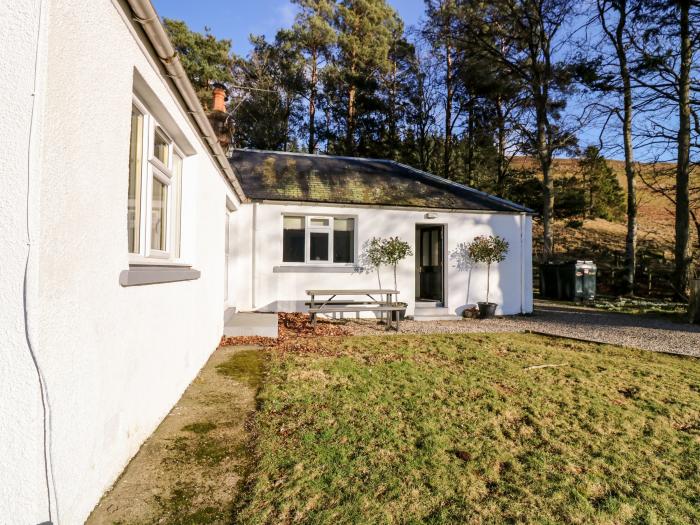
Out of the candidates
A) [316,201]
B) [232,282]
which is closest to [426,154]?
[316,201]

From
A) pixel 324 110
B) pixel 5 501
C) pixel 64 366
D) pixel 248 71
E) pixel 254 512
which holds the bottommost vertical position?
pixel 254 512

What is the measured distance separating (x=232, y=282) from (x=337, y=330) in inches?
117

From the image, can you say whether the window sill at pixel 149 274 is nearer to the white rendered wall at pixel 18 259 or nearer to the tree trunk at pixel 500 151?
the white rendered wall at pixel 18 259

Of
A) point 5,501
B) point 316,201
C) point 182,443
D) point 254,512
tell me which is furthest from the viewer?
point 316,201

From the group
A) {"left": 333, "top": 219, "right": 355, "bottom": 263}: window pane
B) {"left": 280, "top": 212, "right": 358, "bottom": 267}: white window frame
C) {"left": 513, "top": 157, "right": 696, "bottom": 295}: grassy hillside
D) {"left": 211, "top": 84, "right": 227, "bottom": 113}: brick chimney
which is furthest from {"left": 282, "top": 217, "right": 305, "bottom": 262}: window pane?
{"left": 513, "top": 157, "right": 696, "bottom": 295}: grassy hillside

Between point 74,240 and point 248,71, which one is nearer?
point 74,240

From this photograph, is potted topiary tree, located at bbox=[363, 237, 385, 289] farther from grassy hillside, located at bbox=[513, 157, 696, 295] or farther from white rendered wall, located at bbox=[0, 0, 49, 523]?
grassy hillside, located at bbox=[513, 157, 696, 295]

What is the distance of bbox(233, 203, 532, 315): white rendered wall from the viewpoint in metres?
10.2

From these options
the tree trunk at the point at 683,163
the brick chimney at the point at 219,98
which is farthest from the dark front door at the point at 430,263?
the tree trunk at the point at 683,163

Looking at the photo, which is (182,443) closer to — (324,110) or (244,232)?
(244,232)

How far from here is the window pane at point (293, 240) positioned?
416 inches

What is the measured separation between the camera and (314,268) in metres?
10.5

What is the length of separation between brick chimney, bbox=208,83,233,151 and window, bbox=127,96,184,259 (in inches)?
156

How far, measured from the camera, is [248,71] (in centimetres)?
2581
